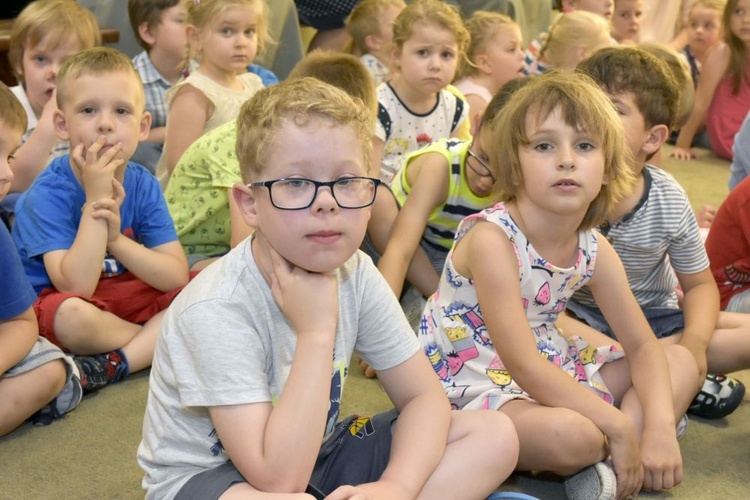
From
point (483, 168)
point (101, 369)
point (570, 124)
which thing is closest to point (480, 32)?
point (483, 168)

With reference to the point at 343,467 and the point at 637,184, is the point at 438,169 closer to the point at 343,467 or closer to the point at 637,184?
the point at 637,184

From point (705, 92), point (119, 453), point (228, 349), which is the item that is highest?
point (228, 349)

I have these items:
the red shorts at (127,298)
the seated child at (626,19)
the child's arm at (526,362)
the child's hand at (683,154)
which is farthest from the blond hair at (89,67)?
the seated child at (626,19)

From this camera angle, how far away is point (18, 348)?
5.08 ft

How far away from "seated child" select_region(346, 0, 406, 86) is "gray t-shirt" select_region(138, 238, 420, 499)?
6.74ft

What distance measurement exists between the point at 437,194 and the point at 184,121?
81 centimetres

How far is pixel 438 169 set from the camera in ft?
6.48

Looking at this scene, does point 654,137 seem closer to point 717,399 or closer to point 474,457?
point 717,399

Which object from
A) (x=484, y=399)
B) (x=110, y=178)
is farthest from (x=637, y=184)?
(x=110, y=178)

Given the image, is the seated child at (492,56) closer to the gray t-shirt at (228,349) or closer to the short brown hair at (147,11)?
the short brown hair at (147,11)

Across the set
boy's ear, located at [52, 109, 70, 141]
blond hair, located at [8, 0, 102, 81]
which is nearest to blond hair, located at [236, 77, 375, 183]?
boy's ear, located at [52, 109, 70, 141]

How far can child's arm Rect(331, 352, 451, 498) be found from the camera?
117 cm

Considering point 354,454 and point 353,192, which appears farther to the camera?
point 354,454

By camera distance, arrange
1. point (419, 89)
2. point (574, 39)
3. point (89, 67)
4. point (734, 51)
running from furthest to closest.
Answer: point (734, 51), point (574, 39), point (419, 89), point (89, 67)
